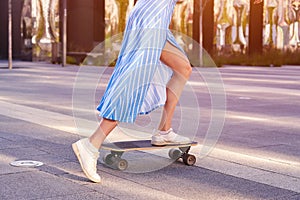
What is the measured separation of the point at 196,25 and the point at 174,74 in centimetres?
2678

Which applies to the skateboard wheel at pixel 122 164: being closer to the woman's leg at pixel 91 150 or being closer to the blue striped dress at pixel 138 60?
the woman's leg at pixel 91 150

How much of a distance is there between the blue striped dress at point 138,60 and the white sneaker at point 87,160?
1.12ft

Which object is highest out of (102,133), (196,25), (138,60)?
(138,60)

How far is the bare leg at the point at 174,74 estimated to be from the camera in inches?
245

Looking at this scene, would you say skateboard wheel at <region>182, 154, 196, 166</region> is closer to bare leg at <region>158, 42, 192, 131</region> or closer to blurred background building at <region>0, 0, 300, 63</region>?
bare leg at <region>158, 42, 192, 131</region>

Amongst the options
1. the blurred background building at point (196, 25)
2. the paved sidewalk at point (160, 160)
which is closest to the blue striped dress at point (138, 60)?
the paved sidewalk at point (160, 160)

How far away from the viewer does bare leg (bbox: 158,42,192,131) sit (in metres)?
6.23

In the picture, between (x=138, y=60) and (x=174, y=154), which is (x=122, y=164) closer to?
(x=174, y=154)

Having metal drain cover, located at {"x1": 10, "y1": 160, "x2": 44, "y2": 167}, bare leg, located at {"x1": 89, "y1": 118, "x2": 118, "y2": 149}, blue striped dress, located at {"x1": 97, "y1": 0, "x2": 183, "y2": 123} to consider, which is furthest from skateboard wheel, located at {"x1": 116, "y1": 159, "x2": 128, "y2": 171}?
metal drain cover, located at {"x1": 10, "y1": 160, "x2": 44, "y2": 167}

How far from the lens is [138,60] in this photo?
19.6 ft

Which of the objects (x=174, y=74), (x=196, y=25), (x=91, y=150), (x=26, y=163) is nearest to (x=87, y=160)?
(x=91, y=150)

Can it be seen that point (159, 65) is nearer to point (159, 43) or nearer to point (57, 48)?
point (159, 43)

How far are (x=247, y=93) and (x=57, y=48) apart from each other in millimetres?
18106

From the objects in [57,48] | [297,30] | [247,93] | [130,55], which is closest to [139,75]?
[130,55]
